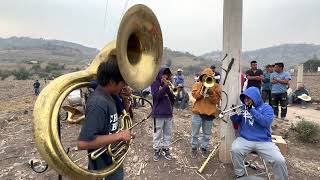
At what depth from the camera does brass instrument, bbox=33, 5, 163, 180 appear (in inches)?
107

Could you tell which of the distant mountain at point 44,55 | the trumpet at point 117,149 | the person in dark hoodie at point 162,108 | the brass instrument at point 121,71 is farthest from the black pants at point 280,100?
the distant mountain at point 44,55

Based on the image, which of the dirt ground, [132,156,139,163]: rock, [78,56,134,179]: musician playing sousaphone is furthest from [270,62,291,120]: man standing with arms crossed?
[78,56,134,179]: musician playing sousaphone

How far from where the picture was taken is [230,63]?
5.59 m

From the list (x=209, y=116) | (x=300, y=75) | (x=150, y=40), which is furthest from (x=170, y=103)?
(x=300, y=75)

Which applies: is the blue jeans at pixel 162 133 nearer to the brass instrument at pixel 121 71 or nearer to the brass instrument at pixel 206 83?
the brass instrument at pixel 206 83

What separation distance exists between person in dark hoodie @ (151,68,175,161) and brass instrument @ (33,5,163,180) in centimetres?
227

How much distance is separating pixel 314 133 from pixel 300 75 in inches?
345

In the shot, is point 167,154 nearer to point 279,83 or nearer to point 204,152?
point 204,152

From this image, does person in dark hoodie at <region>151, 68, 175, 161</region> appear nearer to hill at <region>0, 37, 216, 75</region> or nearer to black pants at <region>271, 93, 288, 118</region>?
black pants at <region>271, 93, 288, 118</region>

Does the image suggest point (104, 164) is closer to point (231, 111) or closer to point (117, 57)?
point (117, 57)

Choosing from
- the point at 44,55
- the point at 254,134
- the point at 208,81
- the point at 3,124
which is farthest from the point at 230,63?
the point at 44,55

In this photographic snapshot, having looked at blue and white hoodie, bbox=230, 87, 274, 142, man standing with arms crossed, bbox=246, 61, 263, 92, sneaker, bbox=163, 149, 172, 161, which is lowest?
sneaker, bbox=163, 149, 172, 161

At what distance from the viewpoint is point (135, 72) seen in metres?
3.15

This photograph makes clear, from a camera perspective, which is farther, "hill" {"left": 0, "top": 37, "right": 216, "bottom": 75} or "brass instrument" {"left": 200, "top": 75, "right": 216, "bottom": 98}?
"hill" {"left": 0, "top": 37, "right": 216, "bottom": 75}
